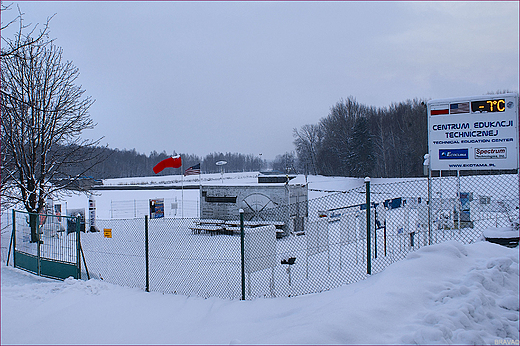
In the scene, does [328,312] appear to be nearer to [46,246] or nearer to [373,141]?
[46,246]

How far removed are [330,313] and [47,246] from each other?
820 cm

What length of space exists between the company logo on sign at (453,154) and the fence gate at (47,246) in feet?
27.1

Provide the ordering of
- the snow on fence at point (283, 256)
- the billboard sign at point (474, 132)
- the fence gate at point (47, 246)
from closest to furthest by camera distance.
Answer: the billboard sign at point (474, 132), the snow on fence at point (283, 256), the fence gate at point (47, 246)

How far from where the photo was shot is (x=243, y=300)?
6.43m

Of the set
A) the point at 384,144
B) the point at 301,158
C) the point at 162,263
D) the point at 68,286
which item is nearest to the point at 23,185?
the point at 162,263

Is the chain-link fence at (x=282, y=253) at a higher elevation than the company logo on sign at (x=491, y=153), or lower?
lower

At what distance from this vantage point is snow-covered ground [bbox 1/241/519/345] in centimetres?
419

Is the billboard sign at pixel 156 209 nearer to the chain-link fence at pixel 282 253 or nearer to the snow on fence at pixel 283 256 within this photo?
the chain-link fence at pixel 282 253

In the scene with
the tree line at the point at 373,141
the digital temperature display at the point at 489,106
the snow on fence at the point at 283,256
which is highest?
the tree line at the point at 373,141

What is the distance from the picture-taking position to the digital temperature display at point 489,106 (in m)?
6.78

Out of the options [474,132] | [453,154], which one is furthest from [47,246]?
[474,132]

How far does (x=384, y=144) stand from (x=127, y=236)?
59.3 metres

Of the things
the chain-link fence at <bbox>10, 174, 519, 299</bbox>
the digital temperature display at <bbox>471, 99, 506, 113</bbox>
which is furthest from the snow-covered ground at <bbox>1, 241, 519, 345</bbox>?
the digital temperature display at <bbox>471, 99, 506, 113</bbox>

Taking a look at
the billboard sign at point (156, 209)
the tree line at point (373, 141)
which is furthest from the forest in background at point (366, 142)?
the billboard sign at point (156, 209)
